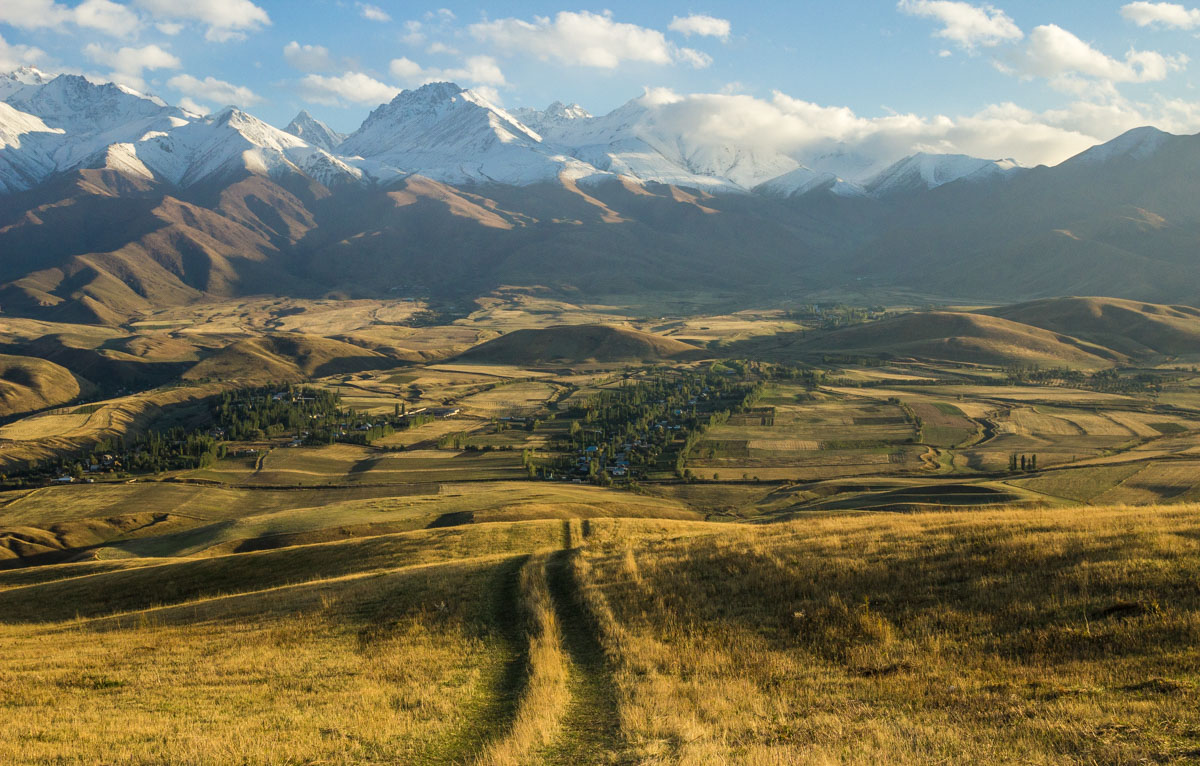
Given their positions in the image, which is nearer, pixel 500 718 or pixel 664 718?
pixel 664 718

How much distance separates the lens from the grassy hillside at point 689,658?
17.5 meters

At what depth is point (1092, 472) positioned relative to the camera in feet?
349

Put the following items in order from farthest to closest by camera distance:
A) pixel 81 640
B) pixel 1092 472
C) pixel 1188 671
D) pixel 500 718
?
pixel 1092 472
pixel 81 640
pixel 500 718
pixel 1188 671

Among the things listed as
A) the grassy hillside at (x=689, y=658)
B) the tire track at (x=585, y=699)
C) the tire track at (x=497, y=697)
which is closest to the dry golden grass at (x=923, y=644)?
the grassy hillside at (x=689, y=658)

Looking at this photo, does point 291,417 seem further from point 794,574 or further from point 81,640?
point 794,574

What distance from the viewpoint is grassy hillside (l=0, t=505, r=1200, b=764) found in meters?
17.5

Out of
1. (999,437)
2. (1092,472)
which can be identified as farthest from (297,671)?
(999,437)

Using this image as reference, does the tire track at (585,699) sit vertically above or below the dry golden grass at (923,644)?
below

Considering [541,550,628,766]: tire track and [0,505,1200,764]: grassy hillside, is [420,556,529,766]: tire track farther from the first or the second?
[541,550,628,766]: tire track

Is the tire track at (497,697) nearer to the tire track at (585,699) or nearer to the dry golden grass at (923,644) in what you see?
the tire track at (585,699)

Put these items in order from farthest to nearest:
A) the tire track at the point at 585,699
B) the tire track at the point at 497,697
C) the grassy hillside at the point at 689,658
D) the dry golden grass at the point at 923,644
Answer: the tire track at the point at 497,697 < the tire track at the point at 585,699 < the grassy hillside at the point at 689,658 < the dry golden grass at the point at 923,644

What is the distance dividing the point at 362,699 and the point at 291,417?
178456mm

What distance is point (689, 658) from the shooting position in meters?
24.2

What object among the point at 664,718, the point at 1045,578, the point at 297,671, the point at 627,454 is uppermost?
the point at 1045,578
